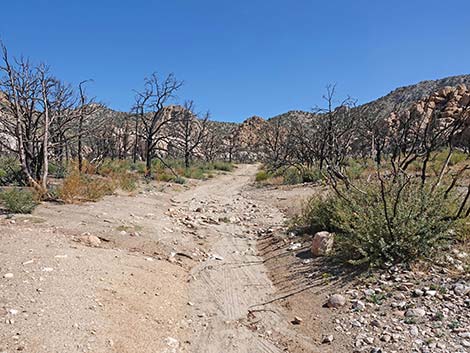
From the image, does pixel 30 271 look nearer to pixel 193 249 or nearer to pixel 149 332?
pixel 149 332

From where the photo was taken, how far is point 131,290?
480cm

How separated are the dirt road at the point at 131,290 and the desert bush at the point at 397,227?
4.93 feet

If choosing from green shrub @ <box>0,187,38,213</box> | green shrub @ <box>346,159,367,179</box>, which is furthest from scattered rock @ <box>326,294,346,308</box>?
green shrub @ <box>346,159,367,179</box>

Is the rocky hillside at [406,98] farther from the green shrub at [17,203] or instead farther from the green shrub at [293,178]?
the green shrub at [17,203]

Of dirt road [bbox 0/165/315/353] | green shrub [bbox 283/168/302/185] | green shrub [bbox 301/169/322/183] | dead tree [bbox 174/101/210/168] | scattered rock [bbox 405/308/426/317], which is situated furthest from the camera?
dead tree [bbox 174/101/210/168]

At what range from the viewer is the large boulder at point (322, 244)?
6367 mm

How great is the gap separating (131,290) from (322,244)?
328cm

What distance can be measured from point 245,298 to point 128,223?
4.12 meters

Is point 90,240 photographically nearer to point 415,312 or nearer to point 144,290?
point 144,290

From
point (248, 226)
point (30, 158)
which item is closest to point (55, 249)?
point (248, 226)

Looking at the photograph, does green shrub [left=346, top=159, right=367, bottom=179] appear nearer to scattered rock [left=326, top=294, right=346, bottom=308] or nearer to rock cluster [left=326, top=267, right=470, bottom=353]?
rock cluster [left=326, top=267, right=470, bottom=353]

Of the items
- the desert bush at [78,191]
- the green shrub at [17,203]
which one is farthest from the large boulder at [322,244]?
the desert bush at [78,191]

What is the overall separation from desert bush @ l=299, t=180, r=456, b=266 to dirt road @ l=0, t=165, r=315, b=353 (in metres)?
1.50

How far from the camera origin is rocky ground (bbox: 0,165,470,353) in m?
3.65
